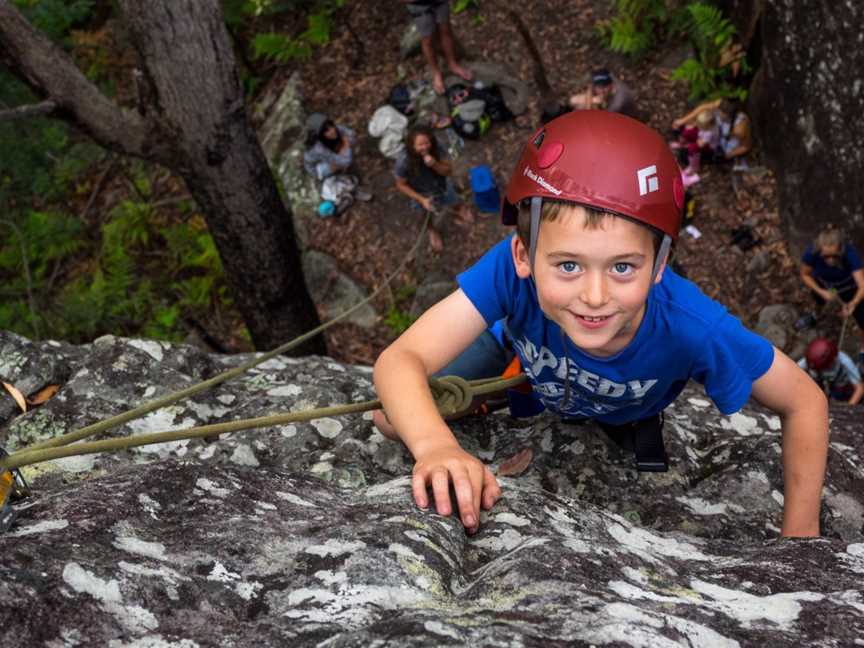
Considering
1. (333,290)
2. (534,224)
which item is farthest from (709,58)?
(534,224)

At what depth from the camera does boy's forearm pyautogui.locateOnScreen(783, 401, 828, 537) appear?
2434 mm

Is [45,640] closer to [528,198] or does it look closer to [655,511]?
[528,198]

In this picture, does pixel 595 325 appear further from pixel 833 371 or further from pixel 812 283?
pixel 812 283

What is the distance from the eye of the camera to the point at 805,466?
2.45 m

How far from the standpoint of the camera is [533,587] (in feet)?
5.46

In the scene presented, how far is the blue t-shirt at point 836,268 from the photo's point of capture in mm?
6375

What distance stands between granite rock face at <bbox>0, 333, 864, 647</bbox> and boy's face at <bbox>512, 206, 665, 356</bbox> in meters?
0.54

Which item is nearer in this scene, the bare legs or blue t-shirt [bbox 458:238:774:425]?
blue t-shirt [bbox 458:238:774:425]

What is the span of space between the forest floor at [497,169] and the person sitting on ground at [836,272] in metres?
0.62

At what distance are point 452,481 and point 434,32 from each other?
25.9ft

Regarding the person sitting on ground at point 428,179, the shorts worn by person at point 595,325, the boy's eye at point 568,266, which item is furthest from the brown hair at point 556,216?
the person sitting on ground at point 428,179

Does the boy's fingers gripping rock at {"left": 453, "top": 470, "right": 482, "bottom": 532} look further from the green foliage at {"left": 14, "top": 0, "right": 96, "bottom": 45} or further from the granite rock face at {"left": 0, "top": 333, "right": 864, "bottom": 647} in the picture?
the green foliage at {"left": 14, "top": 0, "right": 96, "bottom": 45}

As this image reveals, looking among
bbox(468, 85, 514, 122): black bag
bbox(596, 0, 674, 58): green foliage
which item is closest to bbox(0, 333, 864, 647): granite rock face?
bbox(468, 85, 514, 122): black bag

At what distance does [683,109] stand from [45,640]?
8.60 metres
